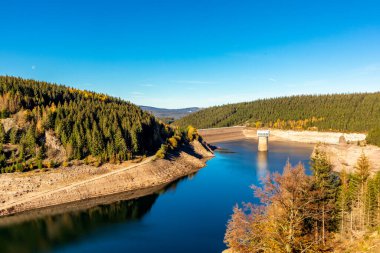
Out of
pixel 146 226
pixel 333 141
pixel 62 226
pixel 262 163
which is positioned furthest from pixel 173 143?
pixel 333 141

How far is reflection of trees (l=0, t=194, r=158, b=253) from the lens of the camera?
4669cm

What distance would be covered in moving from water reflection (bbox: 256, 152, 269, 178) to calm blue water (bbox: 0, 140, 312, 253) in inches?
553

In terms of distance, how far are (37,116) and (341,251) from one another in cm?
8230

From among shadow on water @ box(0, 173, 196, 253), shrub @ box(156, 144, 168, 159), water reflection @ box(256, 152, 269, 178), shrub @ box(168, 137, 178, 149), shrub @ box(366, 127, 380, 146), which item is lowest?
shadow on water @ box(0, 173, 196, 253)

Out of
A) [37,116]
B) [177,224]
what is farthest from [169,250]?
[37,116]

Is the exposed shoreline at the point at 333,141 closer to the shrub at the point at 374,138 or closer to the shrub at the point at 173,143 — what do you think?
the shrub at the point at 374,138

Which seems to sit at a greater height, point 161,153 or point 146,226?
point 161,153

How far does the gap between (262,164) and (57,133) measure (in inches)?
2682

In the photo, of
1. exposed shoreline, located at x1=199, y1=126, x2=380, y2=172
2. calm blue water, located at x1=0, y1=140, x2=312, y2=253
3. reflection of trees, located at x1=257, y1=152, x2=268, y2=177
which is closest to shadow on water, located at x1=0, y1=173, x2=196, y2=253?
calm blue water, located at x1=0, y1=140, x2=312, y2=253

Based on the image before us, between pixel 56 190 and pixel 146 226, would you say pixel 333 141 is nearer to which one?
pixel 146 226

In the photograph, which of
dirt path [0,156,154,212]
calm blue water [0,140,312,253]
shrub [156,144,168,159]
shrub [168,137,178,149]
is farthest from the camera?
shrub [168,137,178,149]

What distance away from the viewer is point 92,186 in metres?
71.1

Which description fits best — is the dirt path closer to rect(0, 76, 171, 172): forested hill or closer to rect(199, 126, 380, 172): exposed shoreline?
rect(0, 76, 171, 172): forested hill

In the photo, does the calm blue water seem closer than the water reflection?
Yes
